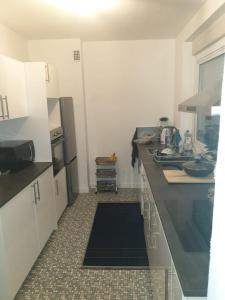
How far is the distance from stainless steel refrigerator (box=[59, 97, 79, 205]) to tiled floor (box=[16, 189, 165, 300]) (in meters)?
0.90

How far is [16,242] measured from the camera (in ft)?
6.34

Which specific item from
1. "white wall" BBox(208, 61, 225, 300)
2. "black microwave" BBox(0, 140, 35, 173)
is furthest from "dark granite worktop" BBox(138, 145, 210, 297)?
"black microwave" BBox(0, 140, 35, 173)

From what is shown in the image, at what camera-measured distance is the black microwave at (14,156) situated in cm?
246

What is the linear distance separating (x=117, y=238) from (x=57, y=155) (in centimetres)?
129

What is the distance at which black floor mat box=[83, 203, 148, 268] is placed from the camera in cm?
237

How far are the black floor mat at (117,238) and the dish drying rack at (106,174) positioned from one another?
48 cm

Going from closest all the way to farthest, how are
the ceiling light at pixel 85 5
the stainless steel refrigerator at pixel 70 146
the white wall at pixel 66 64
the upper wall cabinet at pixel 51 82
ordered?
the ceiling light at pixel 85 5 → the upper wall cabinet at pixel 51 82 → the stainless steel refrigerator at pixel 70 146 → the white wall at pixel 66 64

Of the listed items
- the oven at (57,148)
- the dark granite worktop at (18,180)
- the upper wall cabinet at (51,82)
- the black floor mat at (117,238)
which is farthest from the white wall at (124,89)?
the dark granite worktop at (18,180)

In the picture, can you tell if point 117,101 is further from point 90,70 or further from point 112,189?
point 112,189

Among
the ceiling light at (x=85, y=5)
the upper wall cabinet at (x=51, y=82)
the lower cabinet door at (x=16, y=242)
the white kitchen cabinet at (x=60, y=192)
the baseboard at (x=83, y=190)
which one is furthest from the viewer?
the baseboard at (x=83, y=190)

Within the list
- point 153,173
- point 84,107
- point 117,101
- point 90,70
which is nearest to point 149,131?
point 117,101

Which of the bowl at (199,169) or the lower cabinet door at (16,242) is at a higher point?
the bowl at (199,169)

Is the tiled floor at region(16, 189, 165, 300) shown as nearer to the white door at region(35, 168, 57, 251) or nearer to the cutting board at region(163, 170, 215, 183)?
the white door at region(35, 168, 57, 251)

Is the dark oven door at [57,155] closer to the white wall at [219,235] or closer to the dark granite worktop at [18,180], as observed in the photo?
the dark granite worktop at [18,180]
